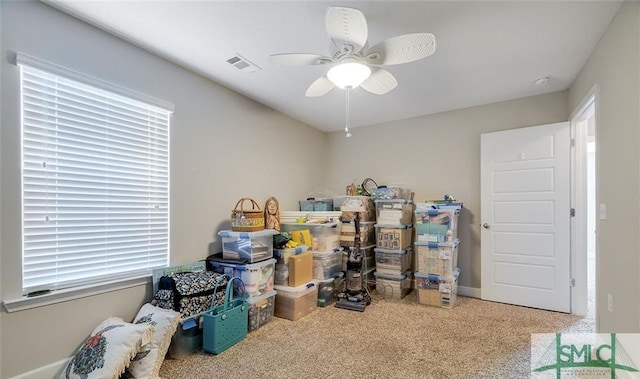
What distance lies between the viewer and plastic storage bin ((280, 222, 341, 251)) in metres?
3.50

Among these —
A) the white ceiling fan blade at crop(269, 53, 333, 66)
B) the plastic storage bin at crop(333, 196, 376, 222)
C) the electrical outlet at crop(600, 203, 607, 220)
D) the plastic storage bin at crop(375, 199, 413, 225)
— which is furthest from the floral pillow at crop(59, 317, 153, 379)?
the electrical outlet at crop(600, 203, 607, 220)

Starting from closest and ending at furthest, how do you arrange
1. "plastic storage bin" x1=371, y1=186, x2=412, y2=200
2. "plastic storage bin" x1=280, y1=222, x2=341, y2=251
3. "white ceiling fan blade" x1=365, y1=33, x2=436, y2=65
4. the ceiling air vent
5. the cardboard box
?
"white ceiling fan blade" x1=365, y1=33, x2=436, y2=65 < the ceiling air vent < the cardboard box < "plastic storage bin" x1=280, y1=222, x2=341, y2=251 < "plastic storage bin" x1=371, y1=186, x2=412, y2=200

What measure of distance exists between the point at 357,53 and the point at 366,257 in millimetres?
2754

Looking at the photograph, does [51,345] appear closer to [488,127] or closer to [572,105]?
[488,127]

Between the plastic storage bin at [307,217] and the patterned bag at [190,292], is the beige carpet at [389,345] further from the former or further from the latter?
the plastic storage bin at [307,217]

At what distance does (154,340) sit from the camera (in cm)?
194

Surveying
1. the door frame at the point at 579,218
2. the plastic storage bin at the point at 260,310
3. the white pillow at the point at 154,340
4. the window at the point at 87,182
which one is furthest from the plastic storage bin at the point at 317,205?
the door frame at the point at 579,218

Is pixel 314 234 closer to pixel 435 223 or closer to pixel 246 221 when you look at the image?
pixel 246 221

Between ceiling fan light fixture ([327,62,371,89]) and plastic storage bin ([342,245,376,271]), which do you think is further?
plastic storage bin ([342,245,376,271])

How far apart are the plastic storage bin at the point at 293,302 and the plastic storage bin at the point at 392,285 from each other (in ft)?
3.69

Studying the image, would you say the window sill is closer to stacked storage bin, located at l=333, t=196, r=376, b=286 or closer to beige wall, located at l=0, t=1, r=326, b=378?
beige wall, located at l=0, t=1, r=326, b=378

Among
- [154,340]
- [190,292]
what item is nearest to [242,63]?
[190,292]

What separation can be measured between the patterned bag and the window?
271 millimetres

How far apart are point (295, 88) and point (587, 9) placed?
2375 millimetres
